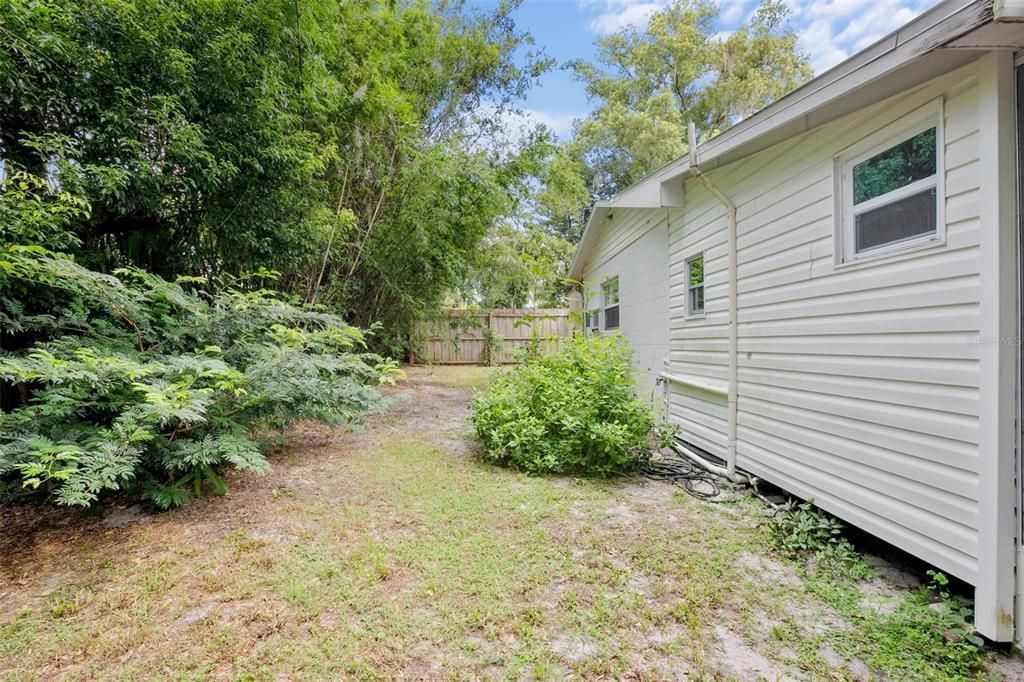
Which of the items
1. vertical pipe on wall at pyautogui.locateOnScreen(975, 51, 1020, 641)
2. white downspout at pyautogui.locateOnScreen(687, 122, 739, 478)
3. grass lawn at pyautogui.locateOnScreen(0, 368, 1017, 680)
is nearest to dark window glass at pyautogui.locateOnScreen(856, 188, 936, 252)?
vertical pipe on wall at pyautogui.locateOnScreen(975, 51, 1020, 641)

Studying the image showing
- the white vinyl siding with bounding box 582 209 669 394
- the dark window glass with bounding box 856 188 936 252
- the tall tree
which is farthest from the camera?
the tall tree

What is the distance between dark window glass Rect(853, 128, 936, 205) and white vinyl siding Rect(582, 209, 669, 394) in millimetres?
2857

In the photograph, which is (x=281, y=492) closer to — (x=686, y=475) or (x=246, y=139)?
(x=246, y=139)

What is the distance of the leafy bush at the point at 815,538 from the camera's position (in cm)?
252

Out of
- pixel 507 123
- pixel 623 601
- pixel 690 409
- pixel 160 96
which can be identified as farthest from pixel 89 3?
pixel 507 123

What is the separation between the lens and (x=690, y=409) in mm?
4992

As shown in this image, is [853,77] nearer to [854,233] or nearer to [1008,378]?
[854,233]

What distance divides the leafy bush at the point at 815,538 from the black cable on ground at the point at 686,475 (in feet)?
1.90

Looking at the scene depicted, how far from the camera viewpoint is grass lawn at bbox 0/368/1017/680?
1.78 meters

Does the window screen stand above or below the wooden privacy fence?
above

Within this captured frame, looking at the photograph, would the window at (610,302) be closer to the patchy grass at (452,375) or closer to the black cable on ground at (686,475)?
the patchy grass at (452,375)

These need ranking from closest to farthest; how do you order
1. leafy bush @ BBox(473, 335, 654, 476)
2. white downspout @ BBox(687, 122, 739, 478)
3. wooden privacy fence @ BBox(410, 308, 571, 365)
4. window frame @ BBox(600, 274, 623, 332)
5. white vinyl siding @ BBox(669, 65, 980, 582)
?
1. white vinyl siding @ BBox(669, 65, 980, 582)
2. white downspout @ BBox(687, 122, 739, 478)
3. leafy bush @ BBox(473, 335, 654, 476)
4. window frame @ BBox(600, 274, 623, 332)
5. wooden privacy fence @ BBox(410, 308, 571, 365)

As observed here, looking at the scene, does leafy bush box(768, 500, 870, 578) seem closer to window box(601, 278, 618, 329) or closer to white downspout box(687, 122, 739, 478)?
white downspout box(687, 122, 739, 478)

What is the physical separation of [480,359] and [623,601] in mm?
12168
